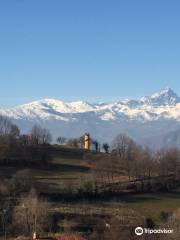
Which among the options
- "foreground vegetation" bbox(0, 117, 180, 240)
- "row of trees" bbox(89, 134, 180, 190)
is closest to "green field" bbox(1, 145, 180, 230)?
"foreground vegetation" bbox(0, 117, 180, 240)

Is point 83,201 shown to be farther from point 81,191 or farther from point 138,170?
point 138,170

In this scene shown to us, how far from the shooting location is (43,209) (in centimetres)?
5909

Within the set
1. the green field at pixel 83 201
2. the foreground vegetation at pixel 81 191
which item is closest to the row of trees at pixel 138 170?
the foreground vegetation at pixel 81 191

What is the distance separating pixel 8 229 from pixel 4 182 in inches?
849

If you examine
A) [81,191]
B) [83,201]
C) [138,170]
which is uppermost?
[138,170]

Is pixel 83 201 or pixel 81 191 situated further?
pixel 81 191

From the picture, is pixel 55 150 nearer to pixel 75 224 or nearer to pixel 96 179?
pixel 96 179

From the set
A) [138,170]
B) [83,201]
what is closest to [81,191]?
[83,201]

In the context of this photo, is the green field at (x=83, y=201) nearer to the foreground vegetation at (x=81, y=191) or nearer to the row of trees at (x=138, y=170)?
the foreground vegetation at (x=81, y=191)

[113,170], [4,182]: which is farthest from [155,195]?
[4,182]

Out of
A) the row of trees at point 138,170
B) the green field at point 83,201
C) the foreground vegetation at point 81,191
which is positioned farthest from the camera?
the row of trees at point 138,170

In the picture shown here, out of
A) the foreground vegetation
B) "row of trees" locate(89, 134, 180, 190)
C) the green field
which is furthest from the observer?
"row of trees" locate(89, 134, 180, 190)

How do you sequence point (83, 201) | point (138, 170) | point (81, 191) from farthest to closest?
point (138, 170), point (81, 191), point (83, 201)

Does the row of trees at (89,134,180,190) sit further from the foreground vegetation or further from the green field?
the green field
